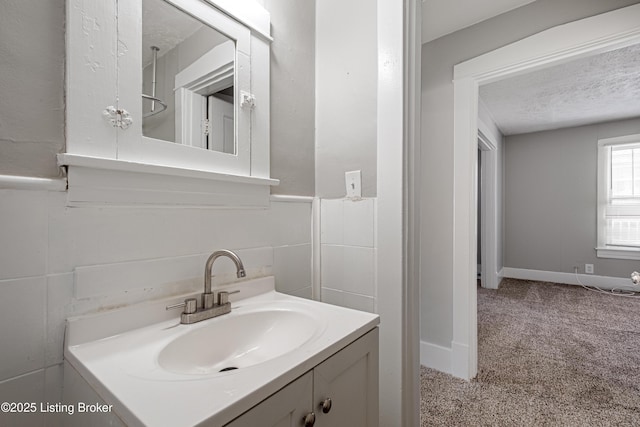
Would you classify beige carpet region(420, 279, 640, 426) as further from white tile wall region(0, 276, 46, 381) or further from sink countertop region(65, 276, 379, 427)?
white tile wall region(0, 276, 46, 381)

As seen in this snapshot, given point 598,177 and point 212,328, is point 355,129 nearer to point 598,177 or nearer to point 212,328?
point 212,328

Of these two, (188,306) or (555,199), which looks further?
(555,199)

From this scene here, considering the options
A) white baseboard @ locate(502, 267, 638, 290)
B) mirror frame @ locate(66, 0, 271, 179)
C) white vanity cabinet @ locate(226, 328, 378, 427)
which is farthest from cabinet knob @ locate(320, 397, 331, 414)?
white baseboard @ locate(502, 267, 638, 290)

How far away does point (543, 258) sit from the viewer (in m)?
4.37

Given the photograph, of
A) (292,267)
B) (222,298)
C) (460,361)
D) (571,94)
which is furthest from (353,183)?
(571,94)

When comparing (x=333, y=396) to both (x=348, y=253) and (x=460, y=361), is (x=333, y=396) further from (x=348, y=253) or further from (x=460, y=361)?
(x=460, y=361)

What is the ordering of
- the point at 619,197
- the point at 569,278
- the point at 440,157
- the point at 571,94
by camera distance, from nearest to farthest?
the point at 440,157 < the point at 571,94 < the point at 619,197 < the point at 569,278

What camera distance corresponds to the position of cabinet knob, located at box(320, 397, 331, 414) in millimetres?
643

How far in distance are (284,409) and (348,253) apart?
0.75 m

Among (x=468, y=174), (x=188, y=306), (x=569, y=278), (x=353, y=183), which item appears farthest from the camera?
(x=569, y=278)

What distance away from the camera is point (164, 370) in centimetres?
58

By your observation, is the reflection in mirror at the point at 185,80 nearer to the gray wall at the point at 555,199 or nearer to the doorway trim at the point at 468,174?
the doorway trim at the point at 468,174

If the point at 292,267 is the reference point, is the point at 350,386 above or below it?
below

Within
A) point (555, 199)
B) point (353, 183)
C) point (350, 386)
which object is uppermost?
point (555, 199)
